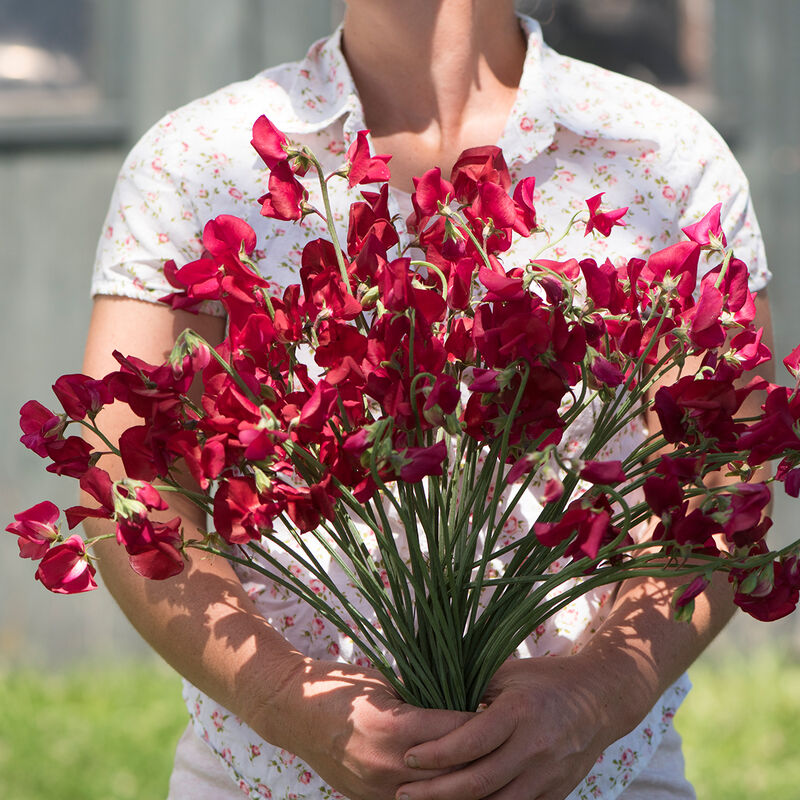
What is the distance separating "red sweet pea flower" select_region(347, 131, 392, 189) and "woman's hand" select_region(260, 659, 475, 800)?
485 mm

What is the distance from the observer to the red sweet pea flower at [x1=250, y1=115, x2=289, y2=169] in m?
0.96

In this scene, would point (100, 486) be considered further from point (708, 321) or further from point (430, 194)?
point (708, 321)

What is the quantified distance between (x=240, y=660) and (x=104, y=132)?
10.6 ft

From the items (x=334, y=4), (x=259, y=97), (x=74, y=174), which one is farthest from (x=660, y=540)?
(x=74, y=174)

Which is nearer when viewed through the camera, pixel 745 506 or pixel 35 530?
pixel 745 506

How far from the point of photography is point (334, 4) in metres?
3.86

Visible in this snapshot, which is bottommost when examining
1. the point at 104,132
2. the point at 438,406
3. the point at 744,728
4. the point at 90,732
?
the point at 90,732

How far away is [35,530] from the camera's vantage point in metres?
0.95

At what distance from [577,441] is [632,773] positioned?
15.9 inches

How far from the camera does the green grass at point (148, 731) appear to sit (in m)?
3.10

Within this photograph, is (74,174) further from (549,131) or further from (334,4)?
(549,131)

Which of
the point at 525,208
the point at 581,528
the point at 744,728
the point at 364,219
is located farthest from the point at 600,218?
the point at 744,728

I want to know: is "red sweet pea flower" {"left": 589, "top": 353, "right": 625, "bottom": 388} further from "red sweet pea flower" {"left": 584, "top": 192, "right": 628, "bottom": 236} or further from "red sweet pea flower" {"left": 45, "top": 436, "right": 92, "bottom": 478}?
"red sweet pea flower" {"left": 45, "top": 436, "right": 92, "bottom": 478}

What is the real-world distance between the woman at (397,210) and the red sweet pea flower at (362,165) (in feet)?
1.31
